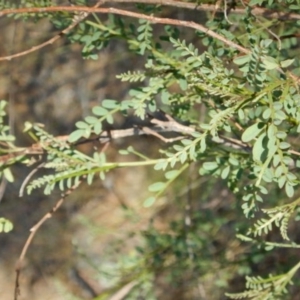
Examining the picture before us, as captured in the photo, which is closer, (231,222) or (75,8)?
(75,8)

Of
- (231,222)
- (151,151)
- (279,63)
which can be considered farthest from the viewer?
(151,151)

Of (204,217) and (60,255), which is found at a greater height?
(204,217)

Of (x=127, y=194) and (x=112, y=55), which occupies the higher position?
(x=112, y=55)

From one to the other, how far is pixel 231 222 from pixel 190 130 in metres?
1.04

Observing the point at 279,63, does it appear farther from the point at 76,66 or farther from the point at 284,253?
the point at 76,66

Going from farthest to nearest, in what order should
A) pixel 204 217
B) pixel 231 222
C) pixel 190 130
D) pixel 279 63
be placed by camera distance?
1. pixel 231 222
2. pixel 204 217
3. pixel 190 130
4. pixel 279 63

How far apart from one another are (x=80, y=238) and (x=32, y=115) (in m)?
0.48

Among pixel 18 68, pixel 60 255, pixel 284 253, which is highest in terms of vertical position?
pixel 18 68

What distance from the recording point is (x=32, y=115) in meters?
2.21

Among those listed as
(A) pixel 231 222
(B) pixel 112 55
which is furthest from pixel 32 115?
(A) pixel 231 222

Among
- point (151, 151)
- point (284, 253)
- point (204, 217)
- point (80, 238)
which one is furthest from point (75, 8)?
point (80, 238)

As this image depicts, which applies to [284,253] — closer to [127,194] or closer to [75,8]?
[127,194]

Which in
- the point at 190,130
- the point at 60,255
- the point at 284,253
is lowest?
the point at 60,255

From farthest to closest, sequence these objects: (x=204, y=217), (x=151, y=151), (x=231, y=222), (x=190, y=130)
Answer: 1. (x=151, y=151)
2. (x=231, y=222)
3. (x=204, y=217)
4. (x=190, y=130)
